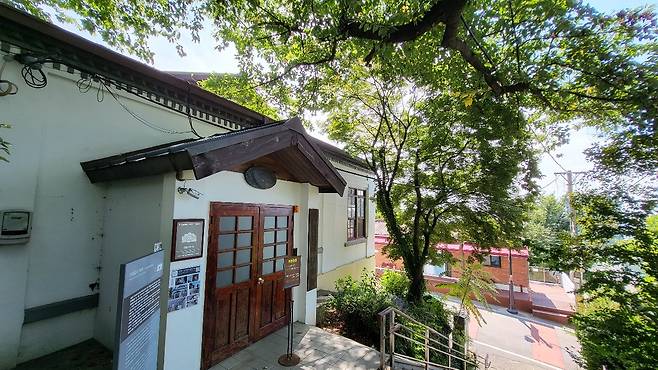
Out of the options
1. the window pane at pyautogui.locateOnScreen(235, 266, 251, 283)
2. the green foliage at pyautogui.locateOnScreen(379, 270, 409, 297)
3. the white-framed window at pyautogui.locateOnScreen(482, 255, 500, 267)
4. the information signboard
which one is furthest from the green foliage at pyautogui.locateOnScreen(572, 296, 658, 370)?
the white-framed window at pyautogui.locateOnScreen(482, 255, 500, 267)

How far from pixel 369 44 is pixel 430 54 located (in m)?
1.43

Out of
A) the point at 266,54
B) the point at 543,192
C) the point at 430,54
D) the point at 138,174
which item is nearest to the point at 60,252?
the point at 138,174

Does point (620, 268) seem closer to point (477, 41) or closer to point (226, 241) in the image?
point (477, 41)

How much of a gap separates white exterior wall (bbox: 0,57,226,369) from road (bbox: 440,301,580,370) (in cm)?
1314

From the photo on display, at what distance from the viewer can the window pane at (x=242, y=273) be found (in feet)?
15.2

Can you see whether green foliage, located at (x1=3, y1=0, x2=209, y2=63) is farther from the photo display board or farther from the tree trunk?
the tree trunk

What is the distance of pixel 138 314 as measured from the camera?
246cm

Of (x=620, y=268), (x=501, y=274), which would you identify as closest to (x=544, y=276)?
(x=501, y=274)

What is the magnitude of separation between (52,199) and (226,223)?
2488 millimetres

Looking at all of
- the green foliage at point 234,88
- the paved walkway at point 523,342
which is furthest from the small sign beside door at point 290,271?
the paved walkway at point 523,342

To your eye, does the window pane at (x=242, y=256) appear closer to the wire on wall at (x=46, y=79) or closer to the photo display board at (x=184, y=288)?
the photo display board at (x=184, y=288)

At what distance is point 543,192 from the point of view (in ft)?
27.1

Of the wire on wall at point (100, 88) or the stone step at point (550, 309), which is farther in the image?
the stone step at point (550, 309)

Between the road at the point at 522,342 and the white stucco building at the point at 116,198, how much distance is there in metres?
10.7
